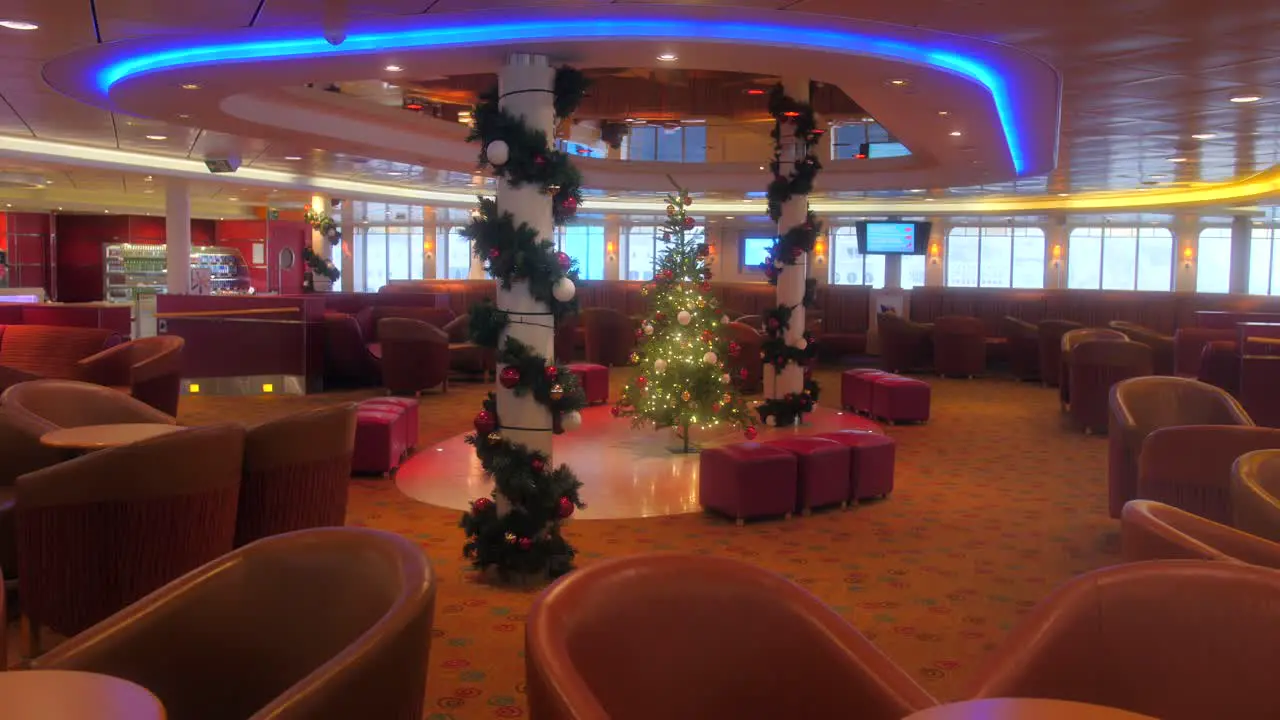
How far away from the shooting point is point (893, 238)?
2119 cm

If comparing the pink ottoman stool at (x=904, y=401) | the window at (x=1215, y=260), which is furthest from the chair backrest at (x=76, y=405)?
the window at (x=1215, y=260)

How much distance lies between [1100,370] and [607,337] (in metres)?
8.13

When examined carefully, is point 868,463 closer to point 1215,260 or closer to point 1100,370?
point 1100,370

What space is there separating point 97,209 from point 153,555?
2124 cm

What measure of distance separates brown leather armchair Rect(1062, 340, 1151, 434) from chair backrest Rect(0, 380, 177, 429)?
8910mm

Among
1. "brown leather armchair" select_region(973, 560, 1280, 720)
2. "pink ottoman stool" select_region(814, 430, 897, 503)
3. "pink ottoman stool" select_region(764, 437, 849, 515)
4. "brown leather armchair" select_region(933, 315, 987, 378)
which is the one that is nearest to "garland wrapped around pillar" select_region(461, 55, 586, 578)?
"pink ottoman stool" select_region(764, 437, 849, 515)

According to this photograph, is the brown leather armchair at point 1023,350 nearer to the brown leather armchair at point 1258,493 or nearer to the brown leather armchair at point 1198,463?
the brown leather armchair at point 1198,463

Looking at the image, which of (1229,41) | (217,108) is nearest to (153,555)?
(217,108)

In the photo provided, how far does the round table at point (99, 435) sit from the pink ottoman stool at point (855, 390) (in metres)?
8.09

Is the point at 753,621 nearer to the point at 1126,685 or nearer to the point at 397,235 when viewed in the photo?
the point at 1126,685

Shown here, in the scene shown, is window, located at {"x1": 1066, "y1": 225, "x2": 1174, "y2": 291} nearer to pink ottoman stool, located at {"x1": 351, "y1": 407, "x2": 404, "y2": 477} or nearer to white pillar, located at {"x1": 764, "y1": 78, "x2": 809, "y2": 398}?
white pillar, located at {"x1": 764, "y1": 78, "x2": 809, "y2": 398}

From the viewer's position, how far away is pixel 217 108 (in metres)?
8.55

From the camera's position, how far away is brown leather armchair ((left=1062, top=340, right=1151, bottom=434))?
11008mm

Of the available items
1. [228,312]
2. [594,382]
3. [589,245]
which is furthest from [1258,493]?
[589,245]
